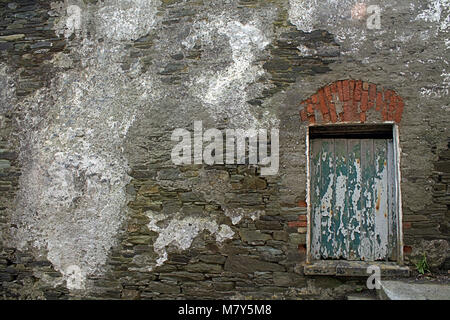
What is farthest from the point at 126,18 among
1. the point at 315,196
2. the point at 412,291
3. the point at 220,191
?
the point at 412,291

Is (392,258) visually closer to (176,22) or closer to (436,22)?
(436,22)

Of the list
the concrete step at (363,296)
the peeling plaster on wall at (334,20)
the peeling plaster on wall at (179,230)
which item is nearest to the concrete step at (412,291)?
the concrete step at (363,296)

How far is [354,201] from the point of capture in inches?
147

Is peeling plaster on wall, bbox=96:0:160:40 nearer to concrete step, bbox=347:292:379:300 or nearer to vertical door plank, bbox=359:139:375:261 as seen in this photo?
vertical door plank, bbox=359:139:375:261

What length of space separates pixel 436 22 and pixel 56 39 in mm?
4149

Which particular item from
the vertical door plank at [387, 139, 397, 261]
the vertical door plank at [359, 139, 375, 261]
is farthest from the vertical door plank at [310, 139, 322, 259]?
the vertical door plank at [387, 139, 397, 261]

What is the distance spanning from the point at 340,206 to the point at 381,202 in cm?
41

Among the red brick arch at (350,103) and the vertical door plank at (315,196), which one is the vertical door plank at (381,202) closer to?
the red brick arch at (350,103)

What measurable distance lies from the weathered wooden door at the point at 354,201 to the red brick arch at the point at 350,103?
30 centimetres

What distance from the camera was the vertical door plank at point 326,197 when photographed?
373 cm

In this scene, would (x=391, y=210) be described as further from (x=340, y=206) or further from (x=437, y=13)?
(x=437, y=13)

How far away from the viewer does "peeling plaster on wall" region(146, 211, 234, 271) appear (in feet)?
12.3

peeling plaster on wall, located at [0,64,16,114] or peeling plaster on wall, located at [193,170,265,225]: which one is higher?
peeling plaster on wall, located at [0,64,16,114]
